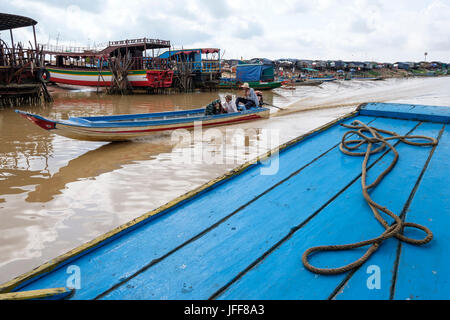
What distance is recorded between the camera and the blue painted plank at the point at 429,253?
133 centimetres

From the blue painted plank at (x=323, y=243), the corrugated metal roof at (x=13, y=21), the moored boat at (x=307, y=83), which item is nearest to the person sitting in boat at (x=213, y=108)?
the blue painted plank at (x=323, y=243)

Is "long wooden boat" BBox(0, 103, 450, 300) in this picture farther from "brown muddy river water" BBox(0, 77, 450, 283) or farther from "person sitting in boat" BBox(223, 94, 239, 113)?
"person sitting in boat" BBox(223, 94, 239, 113)

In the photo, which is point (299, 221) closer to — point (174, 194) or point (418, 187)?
point (418, 187)

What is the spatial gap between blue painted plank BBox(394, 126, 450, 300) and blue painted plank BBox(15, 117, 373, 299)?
102 centimetres

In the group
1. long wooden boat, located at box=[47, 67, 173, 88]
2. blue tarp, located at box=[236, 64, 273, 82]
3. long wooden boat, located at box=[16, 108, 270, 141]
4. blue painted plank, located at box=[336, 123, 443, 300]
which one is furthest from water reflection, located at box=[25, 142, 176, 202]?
blue tarp, located at box=[236, 64, 273, 82]

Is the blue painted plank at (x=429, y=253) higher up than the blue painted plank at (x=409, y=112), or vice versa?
the blue painted plank at (x=409, y=112)

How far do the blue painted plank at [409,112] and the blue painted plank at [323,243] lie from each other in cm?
131

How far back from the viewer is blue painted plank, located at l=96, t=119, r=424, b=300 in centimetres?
151

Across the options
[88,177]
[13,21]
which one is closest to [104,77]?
[13,21]

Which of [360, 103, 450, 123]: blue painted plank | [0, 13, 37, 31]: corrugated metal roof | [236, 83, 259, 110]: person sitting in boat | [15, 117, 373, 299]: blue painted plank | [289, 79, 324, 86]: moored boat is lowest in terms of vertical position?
[15, 117, 373, 299]: blue painted plank

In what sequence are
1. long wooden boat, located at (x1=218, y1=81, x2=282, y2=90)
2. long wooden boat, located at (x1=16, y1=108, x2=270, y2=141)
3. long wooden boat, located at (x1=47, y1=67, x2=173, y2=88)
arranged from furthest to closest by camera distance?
long wooden boat, located at (x1=218, y1=81, x2=282, y2=90), long wooden boat, located at (x1=47, y1=67, x2=173, y2=88), long wooden boat, located at (x1=16, y1=108, x2=270, y2=141)

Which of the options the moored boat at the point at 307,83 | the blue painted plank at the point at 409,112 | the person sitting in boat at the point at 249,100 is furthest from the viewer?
the moored boat at the point at 307,83

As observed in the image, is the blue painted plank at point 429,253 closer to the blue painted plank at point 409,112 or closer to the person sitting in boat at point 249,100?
the blue painted plank at point 409,112

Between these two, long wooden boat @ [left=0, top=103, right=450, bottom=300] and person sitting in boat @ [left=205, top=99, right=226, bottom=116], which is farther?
person sitting in boat @ [left=205, top=99, right=226, bottom=116]
